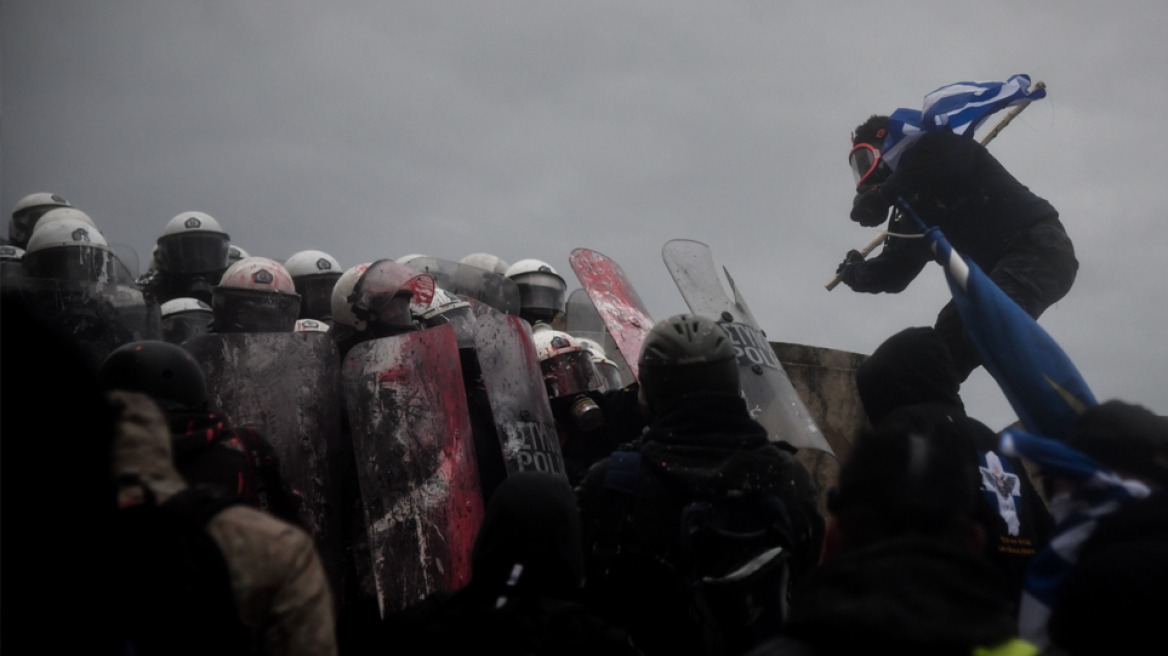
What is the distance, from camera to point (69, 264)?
21.3 ft

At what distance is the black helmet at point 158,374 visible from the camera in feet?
8.99

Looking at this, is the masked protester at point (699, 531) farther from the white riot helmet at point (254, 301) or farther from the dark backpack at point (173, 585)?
the white riot helmet at point (254, 301)

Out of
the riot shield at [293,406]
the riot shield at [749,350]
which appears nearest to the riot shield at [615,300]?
the riot shield at [749,350]

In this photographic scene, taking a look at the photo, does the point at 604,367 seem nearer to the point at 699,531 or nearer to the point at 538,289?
the point at 538,289

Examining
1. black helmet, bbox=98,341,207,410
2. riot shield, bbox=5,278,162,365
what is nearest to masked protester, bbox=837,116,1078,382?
black helmet, bbox=98,341,207,410

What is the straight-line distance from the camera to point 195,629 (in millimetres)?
1421

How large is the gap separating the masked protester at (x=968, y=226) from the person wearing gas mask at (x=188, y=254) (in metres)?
5.89

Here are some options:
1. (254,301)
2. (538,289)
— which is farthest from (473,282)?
(254,301)

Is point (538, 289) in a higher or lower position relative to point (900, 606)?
higher

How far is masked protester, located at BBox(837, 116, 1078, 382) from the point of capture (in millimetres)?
3795

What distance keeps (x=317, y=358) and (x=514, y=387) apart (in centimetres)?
95

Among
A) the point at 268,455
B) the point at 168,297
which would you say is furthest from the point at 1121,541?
the point at 168,297

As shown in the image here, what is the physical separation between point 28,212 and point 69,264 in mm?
3371

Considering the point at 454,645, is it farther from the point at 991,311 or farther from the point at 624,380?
the point at 624,380
